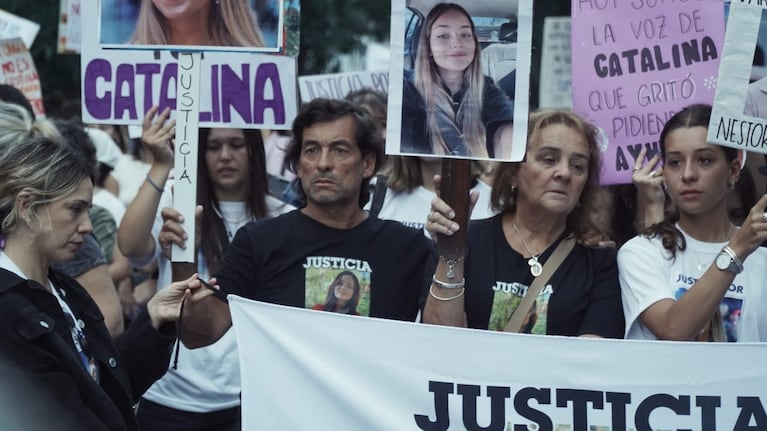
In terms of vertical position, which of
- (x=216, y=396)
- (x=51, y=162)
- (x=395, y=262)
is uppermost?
(x=51, y=162)

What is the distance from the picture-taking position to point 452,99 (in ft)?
14.2

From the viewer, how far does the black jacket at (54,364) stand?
11.8 ft

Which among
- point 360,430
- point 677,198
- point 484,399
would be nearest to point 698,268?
point 677,198

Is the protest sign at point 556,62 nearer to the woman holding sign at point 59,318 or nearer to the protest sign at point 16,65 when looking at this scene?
the protest sign at point 16,65

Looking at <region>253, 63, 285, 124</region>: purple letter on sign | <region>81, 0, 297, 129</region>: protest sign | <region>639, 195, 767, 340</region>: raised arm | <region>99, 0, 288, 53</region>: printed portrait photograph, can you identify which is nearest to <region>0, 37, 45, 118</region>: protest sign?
<region>81, 0, 297, 129</region>: protest sign

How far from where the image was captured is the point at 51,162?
396 cm

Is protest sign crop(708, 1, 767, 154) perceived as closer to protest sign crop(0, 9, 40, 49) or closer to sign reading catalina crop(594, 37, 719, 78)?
sign reading catalina crop(594, 37, 719, 78)

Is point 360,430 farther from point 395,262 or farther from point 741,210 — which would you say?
point 741,210

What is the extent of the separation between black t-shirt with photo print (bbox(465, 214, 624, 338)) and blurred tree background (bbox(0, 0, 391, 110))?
707cm

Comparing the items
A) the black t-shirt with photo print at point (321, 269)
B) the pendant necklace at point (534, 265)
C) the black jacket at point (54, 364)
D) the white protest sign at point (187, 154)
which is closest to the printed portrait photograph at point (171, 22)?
the white protest sign at point (187, 154)

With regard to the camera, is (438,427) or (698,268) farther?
(698,268)

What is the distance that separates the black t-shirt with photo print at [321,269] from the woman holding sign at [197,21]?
2.37 feet

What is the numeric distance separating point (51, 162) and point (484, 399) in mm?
1526

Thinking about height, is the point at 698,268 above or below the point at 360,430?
above
